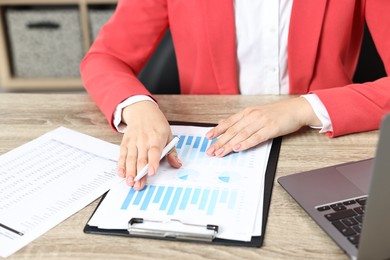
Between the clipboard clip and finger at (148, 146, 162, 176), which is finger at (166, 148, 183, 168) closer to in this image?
finger at (148, 146, 162, 176)

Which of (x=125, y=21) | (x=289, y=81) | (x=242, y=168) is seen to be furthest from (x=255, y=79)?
(x=242, y=168)

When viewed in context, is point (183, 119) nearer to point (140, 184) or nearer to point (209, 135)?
point (209, 135)

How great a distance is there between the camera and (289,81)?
1.25 m

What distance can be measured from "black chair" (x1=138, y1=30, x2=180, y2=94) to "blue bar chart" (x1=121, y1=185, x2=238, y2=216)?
0.58 meters

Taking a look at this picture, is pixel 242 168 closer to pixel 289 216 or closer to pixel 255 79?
pixel 289 216

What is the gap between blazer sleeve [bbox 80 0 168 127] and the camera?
1111 mm

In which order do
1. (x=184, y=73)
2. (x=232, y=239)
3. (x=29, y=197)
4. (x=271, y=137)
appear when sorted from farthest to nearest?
(x=184, y=73)
(x=271, y=137)
(x=29, y=197)
(x=232, y=239)

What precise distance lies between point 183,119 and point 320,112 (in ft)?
0.86

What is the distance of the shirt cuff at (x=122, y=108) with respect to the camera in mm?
984

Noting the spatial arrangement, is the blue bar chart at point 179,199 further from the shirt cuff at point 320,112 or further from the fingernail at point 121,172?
the shirt cuff at point 320,112

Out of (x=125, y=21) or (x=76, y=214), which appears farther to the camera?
(x=125, y=21)

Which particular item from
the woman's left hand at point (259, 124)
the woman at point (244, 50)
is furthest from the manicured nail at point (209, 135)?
the woman at point (244, 50)

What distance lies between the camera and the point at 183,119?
40.8 inches

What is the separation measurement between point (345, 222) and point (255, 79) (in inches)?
25.1
